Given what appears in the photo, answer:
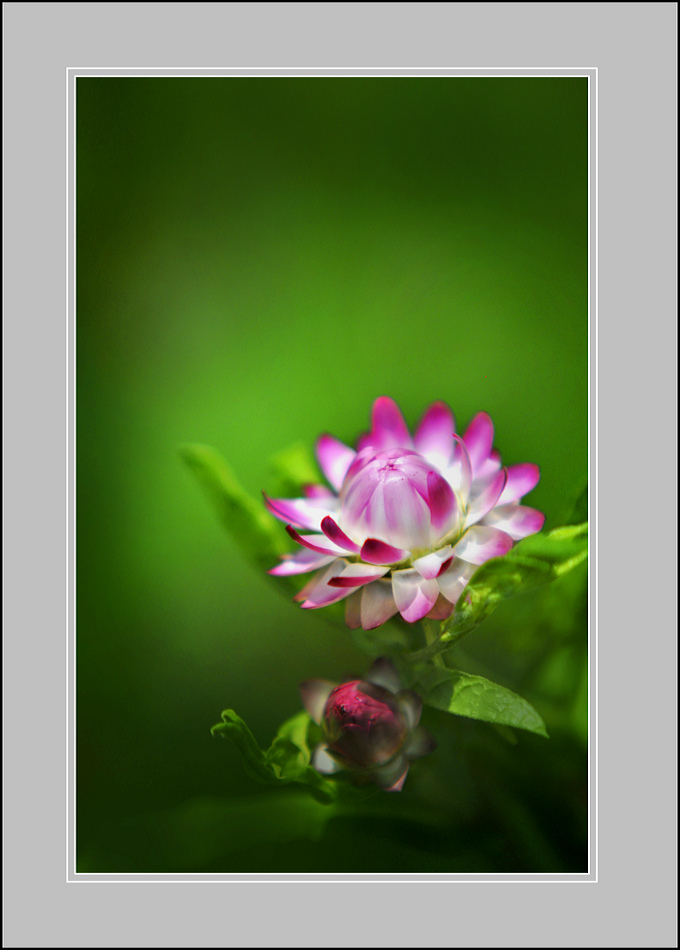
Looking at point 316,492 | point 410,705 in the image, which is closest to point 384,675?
point 410,705

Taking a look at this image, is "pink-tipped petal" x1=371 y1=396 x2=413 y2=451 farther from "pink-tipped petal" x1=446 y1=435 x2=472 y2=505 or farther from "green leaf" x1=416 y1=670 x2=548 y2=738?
"green leaf" x1=416 y1=670 x2=548 y2=738

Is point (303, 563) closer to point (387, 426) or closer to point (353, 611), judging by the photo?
point (353, 611)

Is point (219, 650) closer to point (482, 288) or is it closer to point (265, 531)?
point (265, 531)

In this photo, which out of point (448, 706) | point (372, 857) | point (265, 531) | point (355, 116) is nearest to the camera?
point (448, 706)

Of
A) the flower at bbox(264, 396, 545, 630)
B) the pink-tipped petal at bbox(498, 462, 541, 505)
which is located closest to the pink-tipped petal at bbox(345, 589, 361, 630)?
the flower at bbox(264, 396, 545, 630)

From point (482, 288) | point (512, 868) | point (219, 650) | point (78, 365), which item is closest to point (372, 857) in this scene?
point (512, 868)

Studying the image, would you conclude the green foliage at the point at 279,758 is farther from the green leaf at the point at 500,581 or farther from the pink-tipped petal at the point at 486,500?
the pink-tipped petal at the point at 486,500
